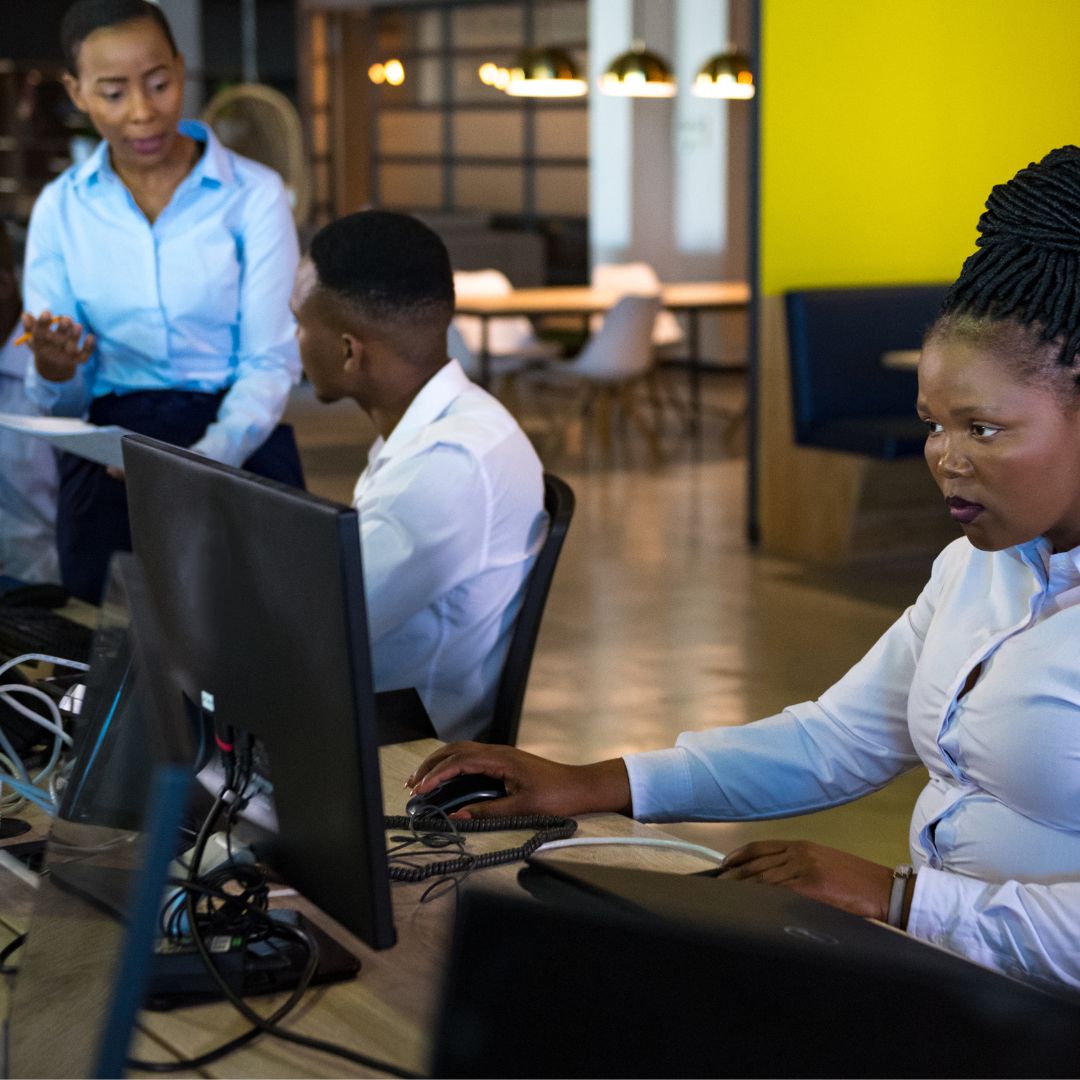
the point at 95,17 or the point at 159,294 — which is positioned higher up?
the point at 95,17

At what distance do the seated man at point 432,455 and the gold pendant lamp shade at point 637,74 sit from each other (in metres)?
7.58

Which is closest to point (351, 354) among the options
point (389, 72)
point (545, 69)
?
point (545, 69)

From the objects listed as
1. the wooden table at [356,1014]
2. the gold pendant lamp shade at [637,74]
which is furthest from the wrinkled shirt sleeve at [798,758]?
the gold pendant lamp shade at [637,74]

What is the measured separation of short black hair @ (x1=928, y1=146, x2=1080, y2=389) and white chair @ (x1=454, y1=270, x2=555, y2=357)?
786cm

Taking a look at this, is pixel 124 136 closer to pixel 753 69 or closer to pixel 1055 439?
pixel 1055 439

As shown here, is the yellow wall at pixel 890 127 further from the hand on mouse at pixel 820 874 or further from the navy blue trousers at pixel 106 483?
the hand on mouse at pixel 820 874

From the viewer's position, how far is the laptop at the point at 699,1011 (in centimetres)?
80

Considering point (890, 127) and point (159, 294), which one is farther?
point (890, 127)

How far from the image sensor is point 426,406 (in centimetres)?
217

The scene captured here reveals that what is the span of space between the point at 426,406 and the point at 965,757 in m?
0.98

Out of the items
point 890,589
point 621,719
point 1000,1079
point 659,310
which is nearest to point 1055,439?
point 1000,1079

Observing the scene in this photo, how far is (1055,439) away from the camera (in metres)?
1.30

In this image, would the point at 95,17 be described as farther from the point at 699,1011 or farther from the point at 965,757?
the point at 699,1011

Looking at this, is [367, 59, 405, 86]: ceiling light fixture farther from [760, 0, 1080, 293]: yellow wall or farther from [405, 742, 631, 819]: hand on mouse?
[405, 742, 631, 819]: hand on mouse
